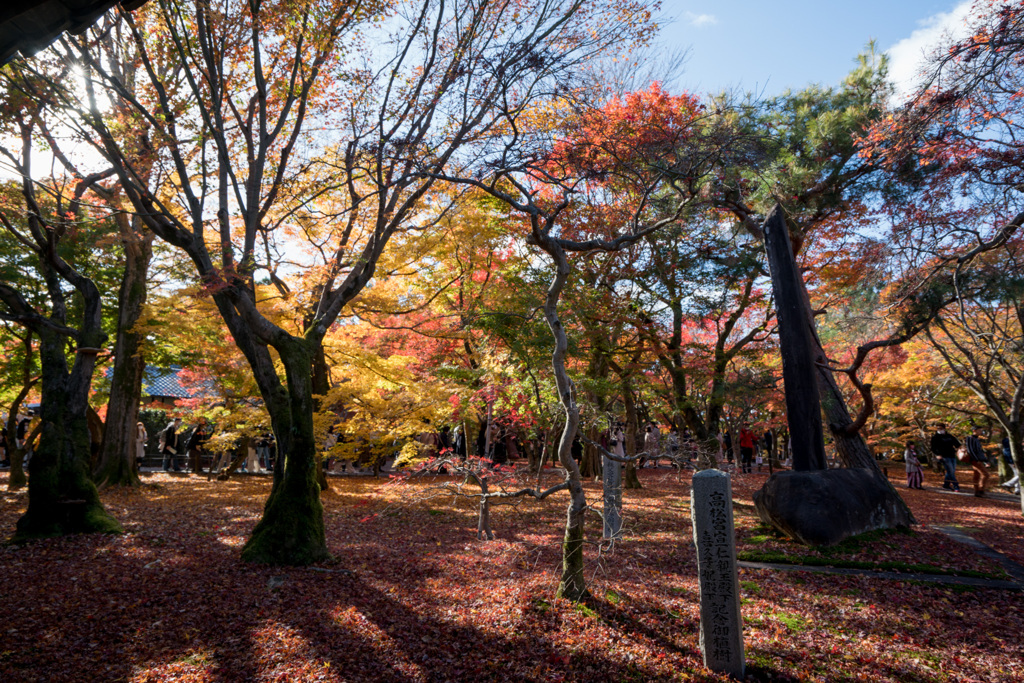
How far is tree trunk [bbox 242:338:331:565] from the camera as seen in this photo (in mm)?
6414

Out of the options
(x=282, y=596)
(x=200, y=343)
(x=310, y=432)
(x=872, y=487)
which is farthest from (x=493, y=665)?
(x=200, y=343)

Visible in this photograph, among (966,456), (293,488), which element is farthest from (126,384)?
(966,456)

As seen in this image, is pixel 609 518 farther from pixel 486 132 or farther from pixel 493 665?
pixel 486 132

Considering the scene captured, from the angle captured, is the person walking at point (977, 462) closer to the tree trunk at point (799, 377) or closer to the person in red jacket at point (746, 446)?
the tree trunk at point (799, 377)

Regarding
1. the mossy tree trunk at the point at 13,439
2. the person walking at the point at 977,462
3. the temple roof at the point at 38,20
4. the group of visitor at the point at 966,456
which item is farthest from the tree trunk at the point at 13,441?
the person walking at the point at 977,462

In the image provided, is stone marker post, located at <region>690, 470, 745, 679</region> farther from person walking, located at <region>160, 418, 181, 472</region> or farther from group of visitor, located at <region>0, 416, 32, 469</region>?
person walking, located at <region>160, 418, 181, 472</region>

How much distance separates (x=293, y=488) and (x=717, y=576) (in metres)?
4.82

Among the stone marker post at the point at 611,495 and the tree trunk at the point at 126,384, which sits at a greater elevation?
the tree trunk at the point at 126,384

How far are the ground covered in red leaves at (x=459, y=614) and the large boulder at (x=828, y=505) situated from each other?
0.29m

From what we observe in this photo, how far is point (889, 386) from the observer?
16.3m

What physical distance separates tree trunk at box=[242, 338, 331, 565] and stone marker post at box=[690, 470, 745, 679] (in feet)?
14.6

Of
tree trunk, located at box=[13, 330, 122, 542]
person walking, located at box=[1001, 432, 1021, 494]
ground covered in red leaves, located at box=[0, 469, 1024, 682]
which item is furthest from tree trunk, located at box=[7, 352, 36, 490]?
person walking, located at box=[1001, 432, 1021, 494]

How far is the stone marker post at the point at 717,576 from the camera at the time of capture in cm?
399

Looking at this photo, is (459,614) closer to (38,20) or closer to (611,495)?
(611,495)
